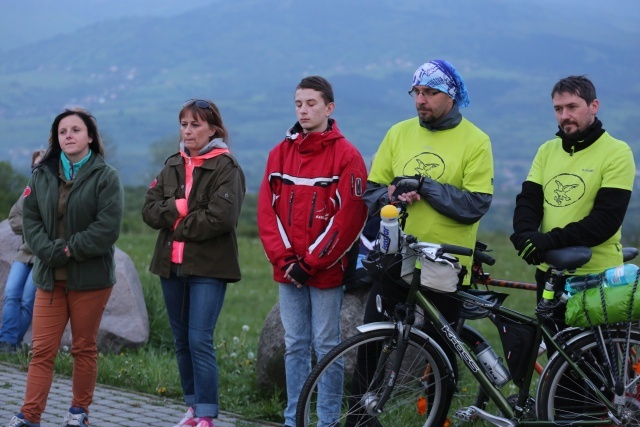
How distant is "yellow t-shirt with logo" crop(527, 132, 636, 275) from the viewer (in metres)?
6.00

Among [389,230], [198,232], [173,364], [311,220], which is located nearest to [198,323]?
[198,232]

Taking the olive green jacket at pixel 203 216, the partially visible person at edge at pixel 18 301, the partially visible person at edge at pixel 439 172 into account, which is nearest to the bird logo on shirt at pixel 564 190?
the partially visible person at edge at pixel 439 172

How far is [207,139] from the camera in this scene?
268 inches

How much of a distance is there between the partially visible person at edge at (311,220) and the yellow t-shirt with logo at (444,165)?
0.34 m

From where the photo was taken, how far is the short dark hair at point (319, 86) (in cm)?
646

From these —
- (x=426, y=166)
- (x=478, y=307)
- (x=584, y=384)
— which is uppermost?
(x=426, y=166)

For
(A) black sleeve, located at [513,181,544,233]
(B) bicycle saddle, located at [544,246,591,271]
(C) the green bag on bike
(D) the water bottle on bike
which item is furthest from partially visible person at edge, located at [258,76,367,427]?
(C) the green bag on bike

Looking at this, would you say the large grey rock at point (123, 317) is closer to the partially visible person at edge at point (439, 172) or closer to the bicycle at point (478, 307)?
the bicycle at point (478, 307)

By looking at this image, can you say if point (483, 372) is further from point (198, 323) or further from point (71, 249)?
point (71, 249)

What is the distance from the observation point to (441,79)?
608cm

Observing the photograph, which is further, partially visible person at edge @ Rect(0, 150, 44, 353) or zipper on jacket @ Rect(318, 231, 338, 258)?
partially visible person at edge @ Rect(0, 150, 44, 353)

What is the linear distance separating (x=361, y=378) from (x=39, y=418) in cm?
197

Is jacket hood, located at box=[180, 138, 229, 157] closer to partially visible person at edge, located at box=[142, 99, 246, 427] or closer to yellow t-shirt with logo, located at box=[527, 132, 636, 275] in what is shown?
partially visible person at edge, located at box=[142, 99, 246, 427]

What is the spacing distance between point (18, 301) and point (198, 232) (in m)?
3.82
